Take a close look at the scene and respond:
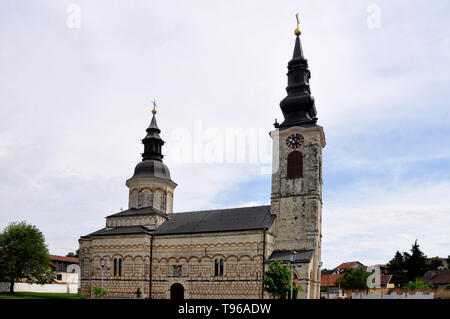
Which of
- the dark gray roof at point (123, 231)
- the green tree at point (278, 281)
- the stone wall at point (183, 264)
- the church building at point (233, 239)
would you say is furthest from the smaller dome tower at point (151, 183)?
the green tree at point (278, 281)

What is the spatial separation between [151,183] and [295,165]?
21.3 metres

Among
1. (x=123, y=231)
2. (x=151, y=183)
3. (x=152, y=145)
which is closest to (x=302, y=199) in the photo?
(x=151, y=183)

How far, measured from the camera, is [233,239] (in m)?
47.7

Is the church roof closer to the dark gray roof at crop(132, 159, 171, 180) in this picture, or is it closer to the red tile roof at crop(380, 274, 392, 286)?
the dark gray roof at crop(132, 159, 171, 180)

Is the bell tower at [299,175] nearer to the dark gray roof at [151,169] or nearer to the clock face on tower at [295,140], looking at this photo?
the clock face on tower at [295,140]

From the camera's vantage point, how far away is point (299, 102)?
5131cm

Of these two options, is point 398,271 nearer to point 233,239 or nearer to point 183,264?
point 233,239

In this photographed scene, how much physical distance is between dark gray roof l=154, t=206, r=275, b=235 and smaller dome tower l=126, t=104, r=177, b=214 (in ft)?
13.9

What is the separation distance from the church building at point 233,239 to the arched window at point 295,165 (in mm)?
123

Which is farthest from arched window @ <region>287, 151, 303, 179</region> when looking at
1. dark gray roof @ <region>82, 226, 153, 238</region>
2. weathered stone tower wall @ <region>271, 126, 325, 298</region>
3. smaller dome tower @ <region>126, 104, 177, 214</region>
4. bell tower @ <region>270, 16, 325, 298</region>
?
dark gray roof @ <region>82, 226, 153, 238</region>

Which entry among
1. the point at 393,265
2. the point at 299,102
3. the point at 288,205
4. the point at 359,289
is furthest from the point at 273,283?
the point at 393,265

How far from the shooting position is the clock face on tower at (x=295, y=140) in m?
50.5
